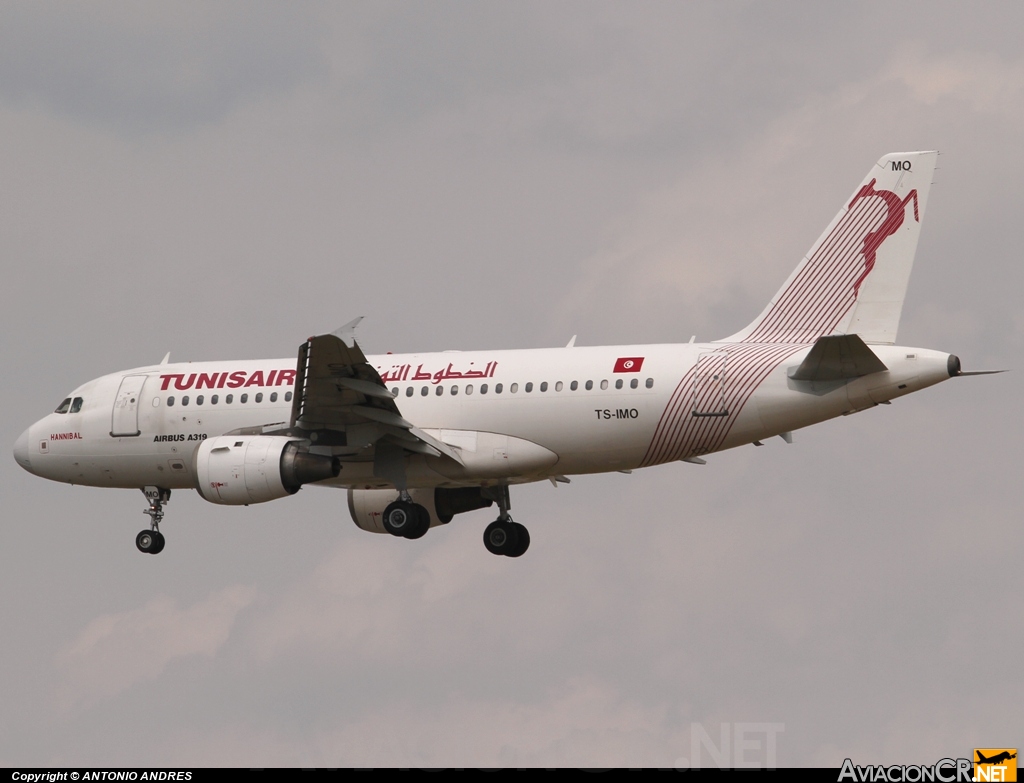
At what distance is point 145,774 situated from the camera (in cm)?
3484

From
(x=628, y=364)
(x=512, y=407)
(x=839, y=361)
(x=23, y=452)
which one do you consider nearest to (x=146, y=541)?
(x=23, y=452)

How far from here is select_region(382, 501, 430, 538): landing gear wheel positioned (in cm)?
4356

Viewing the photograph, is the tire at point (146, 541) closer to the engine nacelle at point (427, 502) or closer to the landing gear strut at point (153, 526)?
the landing gear strut at point (153, 526)

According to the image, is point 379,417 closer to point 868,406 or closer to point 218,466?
point 218,466

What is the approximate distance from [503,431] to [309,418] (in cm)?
463

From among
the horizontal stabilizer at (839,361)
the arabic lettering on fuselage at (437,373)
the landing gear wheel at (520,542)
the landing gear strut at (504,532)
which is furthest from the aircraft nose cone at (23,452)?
the horizontal stabilizer at (839,361)

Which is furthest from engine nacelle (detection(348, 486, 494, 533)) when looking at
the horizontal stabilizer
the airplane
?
the horizontal stabilizer

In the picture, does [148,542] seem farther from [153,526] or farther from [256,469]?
[256,469]

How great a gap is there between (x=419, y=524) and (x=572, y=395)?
17.3 feet

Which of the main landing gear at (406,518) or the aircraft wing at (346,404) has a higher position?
the aircraft wing at (346,404)

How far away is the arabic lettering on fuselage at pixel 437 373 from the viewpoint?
43094mm

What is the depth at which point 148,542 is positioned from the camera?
47.1 metres

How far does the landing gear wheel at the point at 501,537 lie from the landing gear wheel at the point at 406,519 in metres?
3.58

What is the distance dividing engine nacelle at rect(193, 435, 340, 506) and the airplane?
4 centimetres
